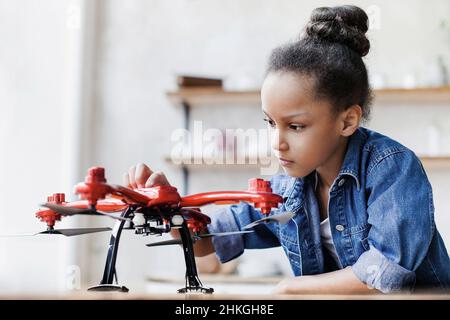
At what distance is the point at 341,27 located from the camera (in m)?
0.88

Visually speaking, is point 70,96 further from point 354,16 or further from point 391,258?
point 391,258

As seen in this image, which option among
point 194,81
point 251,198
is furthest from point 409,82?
point 251,198

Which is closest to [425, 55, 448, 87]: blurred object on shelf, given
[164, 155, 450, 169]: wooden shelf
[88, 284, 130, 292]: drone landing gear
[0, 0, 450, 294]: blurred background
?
[0, 0, 450, 294]: blurred background

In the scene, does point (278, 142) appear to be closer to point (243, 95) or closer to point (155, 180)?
point (155, 180)

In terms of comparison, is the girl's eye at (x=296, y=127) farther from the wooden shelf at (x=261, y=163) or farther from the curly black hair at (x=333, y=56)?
the wooden shelf at (x=261, y=163)

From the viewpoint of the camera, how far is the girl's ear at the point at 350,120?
2.87 feet

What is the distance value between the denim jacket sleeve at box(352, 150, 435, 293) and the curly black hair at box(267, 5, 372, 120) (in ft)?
0.40

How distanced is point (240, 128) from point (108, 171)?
0.63 meters

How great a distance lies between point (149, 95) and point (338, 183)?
2.02 metres

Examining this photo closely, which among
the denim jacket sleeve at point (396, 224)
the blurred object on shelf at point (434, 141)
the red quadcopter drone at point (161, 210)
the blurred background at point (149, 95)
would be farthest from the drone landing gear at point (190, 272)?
the blurred object on shelf at point (434, 141)

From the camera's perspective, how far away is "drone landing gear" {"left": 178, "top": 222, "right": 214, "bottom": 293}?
55cm

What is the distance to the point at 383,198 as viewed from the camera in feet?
2.51
